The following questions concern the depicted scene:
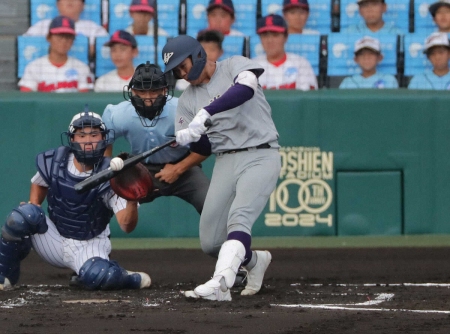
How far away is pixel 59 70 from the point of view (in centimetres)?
1020

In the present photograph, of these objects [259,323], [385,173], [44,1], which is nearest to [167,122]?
[259,323]

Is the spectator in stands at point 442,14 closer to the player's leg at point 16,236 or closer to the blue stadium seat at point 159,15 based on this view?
the blue stadium seat at point 159,15

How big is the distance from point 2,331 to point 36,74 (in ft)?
19.7

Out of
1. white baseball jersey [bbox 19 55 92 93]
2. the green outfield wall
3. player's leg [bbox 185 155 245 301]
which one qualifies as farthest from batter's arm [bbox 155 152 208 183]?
white baseball jersey [bbox 19 55 92 93]

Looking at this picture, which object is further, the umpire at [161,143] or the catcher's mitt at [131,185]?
the umpire at [161,143]

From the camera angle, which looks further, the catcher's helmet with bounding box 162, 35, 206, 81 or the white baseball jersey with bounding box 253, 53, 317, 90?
the white baseball jersey with bounding box 253, 53, 317, 90

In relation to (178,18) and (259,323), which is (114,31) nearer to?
(178,18)

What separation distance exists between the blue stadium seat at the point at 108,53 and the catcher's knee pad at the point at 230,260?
16.7 feet

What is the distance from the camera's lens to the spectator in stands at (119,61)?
33.1 ft

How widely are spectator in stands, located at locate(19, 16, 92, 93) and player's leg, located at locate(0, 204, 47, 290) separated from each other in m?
3.93

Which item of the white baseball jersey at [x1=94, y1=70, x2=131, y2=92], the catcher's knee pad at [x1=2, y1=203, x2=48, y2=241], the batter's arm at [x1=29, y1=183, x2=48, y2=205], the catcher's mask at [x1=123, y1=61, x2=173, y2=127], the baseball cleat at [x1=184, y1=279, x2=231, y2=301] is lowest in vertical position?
the baseball cleat at [x1=184, y1=279, x2=231, y2=301]

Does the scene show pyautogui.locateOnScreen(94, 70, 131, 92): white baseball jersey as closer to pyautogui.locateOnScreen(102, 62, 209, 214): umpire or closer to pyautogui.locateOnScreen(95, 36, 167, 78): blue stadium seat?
pyautogui.locateOnScreen(95, 36, 167, 78): blue stadium seat

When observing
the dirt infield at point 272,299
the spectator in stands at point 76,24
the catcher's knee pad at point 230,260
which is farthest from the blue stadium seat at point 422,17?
the catcher's knee pad at point 230,260

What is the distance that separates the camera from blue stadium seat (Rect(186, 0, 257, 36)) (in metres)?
10.9
